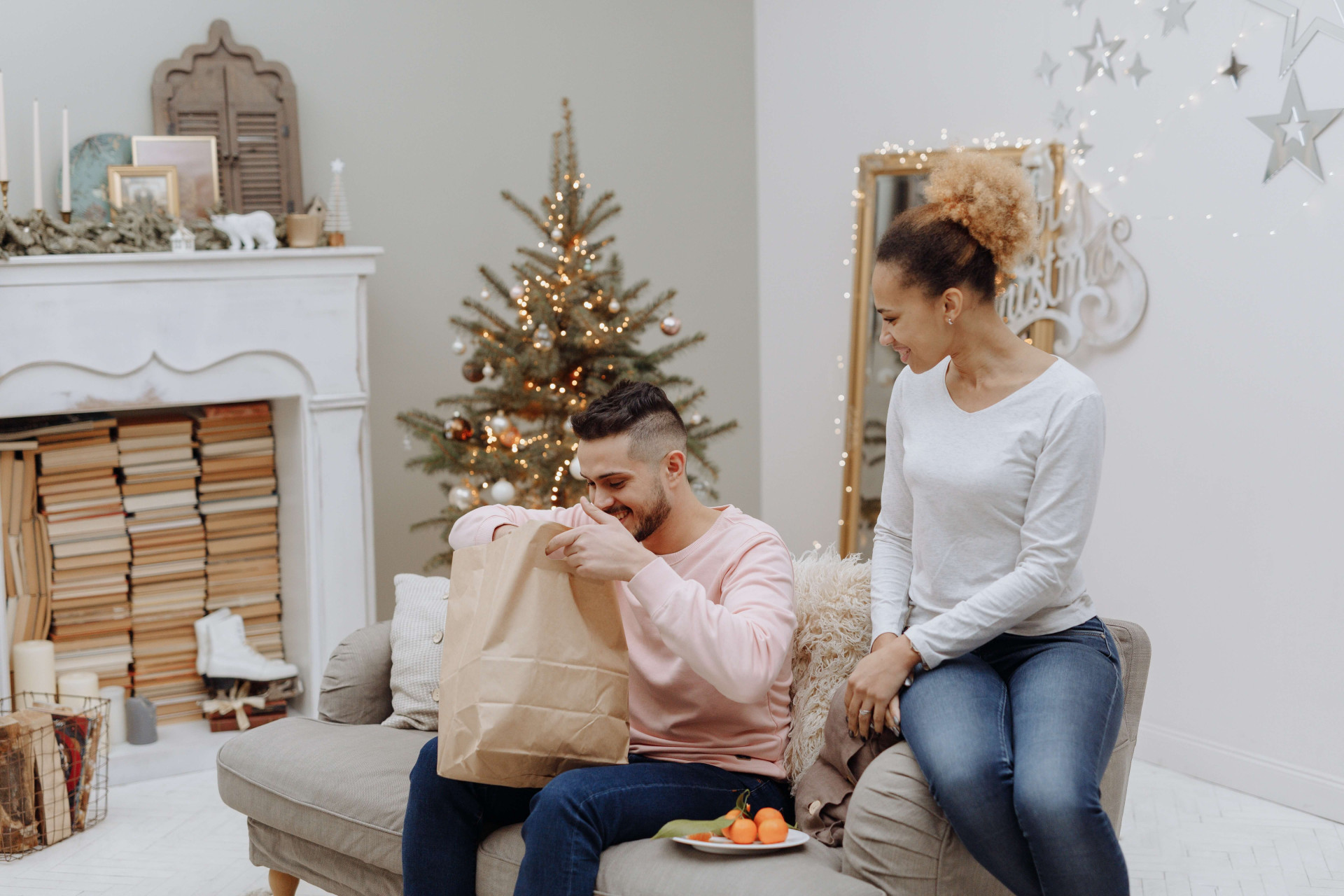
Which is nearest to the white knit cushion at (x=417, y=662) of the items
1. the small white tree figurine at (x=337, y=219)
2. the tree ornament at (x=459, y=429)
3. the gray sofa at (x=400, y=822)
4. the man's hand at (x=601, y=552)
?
the gray sofa at (x=400, y=822)

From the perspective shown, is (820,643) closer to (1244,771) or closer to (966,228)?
(966,228)

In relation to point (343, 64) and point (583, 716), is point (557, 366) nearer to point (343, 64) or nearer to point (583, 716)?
point (343, 64)

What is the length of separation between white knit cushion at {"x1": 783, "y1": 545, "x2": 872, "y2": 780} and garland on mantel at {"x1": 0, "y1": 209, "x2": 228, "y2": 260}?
6.56 ft

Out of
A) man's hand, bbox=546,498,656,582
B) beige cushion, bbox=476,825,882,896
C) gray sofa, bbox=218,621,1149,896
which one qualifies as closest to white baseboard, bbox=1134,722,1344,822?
gray sofa, bbox=218,621,1149,896

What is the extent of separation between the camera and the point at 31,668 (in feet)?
10.3

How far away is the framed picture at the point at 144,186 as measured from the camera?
3.30 metres

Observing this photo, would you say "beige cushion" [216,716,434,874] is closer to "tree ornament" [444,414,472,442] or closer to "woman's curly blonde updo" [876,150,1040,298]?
"tree ornament" [444,414,472,442]

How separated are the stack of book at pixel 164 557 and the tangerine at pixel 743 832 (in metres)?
2.28

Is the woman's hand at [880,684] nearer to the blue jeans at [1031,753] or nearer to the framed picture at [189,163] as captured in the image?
the blue jeans at [1031,753]

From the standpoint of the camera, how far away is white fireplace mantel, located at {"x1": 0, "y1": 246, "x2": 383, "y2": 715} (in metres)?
3.02

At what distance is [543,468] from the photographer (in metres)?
3.25

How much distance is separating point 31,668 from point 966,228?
2648 mm

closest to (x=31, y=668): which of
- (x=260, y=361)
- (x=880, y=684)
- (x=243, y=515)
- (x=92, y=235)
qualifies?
(x=243, y=515)

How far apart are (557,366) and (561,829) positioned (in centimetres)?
178
